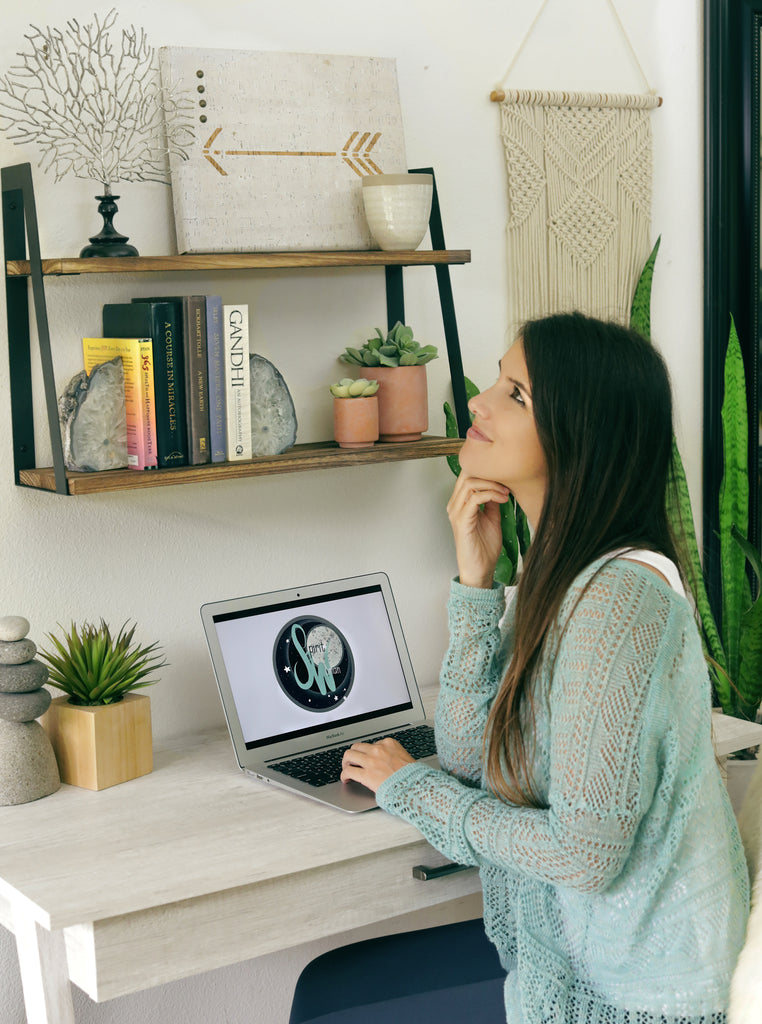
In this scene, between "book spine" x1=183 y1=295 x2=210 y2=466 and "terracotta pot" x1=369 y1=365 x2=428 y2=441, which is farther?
"terracotta pot" x1=369 y1=365 x2=428 y2=441

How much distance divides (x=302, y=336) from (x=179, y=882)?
3.36 feet

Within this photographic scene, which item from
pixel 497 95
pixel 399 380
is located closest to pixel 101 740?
pixel 399 380

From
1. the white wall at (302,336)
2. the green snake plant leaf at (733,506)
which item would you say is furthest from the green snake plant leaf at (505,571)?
the green snake plant leaf at (733,506)

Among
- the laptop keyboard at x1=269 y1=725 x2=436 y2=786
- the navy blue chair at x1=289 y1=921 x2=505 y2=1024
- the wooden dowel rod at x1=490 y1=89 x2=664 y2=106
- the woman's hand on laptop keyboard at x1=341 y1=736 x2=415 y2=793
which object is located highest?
the wooden dowel rod at x1=490 y1=89 x2=664 y2=106

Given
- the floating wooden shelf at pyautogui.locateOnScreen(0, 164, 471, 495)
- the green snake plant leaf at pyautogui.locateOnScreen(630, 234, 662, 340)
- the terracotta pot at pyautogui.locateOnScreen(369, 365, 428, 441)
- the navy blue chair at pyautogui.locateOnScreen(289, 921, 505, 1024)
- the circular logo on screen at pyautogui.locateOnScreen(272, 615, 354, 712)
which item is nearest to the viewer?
the navy blue chair at pyautogui.locateOnScreen(289, 921, 505, 1024)

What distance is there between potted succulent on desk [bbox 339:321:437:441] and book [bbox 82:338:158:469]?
0.44 metres

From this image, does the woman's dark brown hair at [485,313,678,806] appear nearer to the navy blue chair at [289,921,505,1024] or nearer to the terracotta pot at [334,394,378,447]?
the navy blue chair at [289,921,505,1024]

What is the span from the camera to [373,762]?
64.4 inches

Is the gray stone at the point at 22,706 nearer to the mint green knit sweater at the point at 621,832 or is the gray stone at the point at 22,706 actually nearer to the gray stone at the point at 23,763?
the gray stone at the point at 23,763

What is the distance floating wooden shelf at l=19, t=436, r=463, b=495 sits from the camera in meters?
1.66

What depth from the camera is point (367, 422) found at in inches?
77.2

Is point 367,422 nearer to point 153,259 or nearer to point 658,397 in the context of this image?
point 153,259

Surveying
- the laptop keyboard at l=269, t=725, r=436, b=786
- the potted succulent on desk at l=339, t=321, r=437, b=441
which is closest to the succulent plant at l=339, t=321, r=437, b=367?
the potted succulent on desk at l=339, t=321, r=437, b=441

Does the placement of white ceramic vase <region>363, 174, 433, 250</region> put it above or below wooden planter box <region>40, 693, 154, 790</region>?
above
